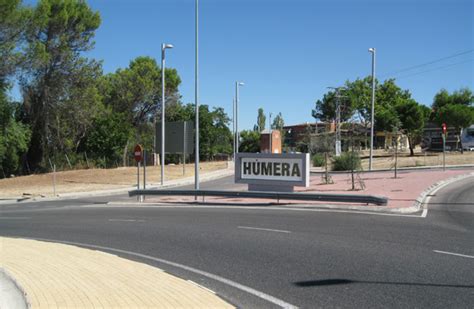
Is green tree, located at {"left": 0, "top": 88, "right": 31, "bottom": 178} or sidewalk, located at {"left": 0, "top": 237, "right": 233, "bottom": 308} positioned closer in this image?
sidewalk, located at {"left": 0, "top": 237, "right": 233, "bottom": 308}

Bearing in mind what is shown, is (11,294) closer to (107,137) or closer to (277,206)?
(277,206)

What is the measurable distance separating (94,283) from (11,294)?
114 centimetres

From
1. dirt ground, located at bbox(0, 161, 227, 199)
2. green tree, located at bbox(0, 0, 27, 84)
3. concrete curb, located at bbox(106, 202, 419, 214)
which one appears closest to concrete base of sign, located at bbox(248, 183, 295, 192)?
concrete curb, located at bbox(106, 202, 419, 214)

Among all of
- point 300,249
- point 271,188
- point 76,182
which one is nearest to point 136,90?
point 76,182

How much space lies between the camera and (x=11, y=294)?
19.9 ft

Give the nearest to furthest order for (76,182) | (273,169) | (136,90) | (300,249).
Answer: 1. (300,249)
2. (273,169)
3. (76,182)
4. (136,90)

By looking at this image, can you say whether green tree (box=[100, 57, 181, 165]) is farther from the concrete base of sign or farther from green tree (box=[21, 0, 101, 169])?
the concrete base of sign

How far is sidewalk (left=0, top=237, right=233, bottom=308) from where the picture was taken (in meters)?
5.92

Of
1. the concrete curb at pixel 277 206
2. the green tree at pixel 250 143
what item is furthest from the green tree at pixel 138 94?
the green tree at pixel 250 143

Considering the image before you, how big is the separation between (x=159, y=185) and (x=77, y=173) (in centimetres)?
1126

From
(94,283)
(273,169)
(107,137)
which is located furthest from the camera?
(107,137)

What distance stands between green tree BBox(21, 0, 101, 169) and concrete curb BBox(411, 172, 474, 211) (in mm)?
30496

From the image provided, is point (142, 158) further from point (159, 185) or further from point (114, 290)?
point (114, 290)

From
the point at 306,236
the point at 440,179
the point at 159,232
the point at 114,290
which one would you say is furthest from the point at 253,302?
the point at 440,179
